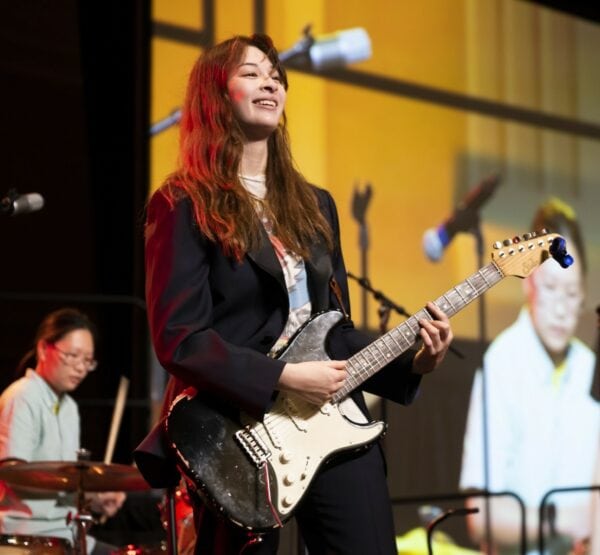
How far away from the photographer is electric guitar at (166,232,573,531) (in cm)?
240

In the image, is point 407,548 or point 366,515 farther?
point 407,548

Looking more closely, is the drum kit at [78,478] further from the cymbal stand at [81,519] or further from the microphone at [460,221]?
the microphone at [460,221]

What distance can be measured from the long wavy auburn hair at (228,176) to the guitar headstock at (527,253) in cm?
45

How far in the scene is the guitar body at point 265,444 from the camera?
7.88ft

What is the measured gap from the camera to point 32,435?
5078mm

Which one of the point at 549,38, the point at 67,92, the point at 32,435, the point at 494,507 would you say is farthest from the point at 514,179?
the point at 32,435

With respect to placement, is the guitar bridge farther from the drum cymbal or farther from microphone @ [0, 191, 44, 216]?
the drum cymbal

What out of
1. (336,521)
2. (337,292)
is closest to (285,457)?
(336,521)

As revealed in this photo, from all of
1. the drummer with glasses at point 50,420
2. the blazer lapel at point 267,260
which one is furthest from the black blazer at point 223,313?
the drummer with glasses at point 50,420

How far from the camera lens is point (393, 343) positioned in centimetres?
267

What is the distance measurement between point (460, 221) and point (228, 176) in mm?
4184

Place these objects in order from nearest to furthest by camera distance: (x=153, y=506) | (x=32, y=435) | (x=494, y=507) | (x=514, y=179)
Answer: (x=32, y=435)
(x=153, y=506)
(x=494, y=507)
(x=514, y=179)

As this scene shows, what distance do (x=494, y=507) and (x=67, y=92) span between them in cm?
A: 349

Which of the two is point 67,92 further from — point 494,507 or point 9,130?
point 494,507
